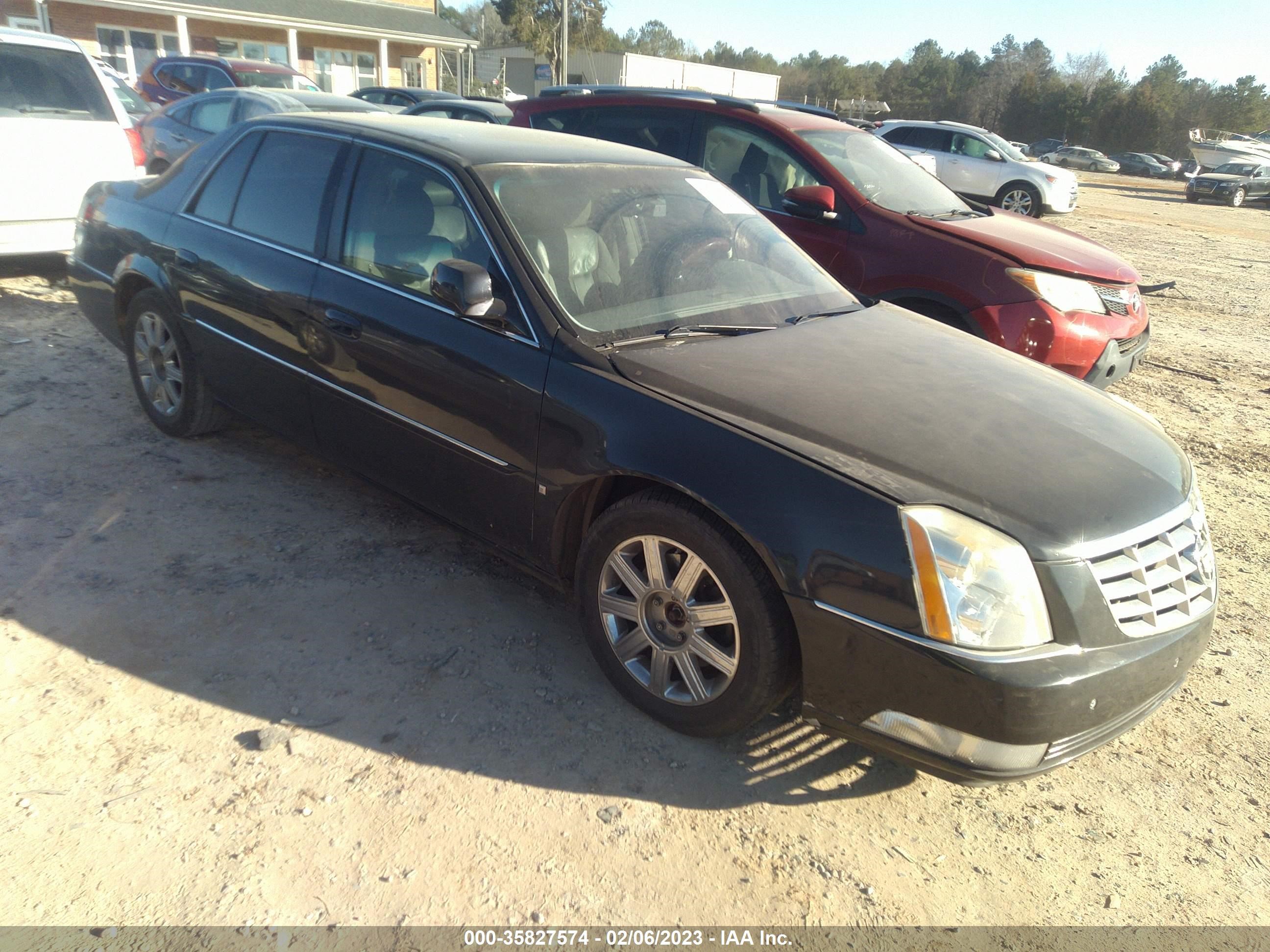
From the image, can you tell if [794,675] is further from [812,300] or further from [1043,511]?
[812,300]

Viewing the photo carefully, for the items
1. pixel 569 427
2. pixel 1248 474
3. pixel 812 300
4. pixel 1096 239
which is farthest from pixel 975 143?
pixel 569 427

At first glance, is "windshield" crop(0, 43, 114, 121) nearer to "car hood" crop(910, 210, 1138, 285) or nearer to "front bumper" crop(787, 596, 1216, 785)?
"car hood" crop(910, 210, 1138, 285)

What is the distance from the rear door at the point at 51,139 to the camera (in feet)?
21.8

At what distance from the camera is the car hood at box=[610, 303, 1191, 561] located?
2.45 m

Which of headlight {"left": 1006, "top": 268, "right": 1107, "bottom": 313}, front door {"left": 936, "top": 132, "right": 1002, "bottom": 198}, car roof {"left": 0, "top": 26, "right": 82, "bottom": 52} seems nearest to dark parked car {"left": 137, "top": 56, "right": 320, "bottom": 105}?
car roof {"left": 0, "top": 26, "right": 82, "bottom": 52}

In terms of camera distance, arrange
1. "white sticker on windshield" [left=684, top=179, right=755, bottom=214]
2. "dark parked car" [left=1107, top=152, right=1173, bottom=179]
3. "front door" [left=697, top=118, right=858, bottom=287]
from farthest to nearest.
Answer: "dark parked car" [left=1107, top=152, right=1173, bottom=179] < "front door" [left=697, top=118, right=858, bottom=287] < "white sticker on windshield" [left=684, top=179, right=755, bottom=214]

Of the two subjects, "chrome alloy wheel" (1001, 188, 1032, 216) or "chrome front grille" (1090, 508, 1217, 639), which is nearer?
"chrome front grille" (1090, 508, 1217, 639)

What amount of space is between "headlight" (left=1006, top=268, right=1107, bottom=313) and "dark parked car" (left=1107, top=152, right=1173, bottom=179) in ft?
150

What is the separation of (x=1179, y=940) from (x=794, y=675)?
114 cm

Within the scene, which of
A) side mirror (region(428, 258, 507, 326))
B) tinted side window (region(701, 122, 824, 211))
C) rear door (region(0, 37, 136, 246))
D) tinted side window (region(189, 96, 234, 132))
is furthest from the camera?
tinted side window (region(189, 96, 234, 132))

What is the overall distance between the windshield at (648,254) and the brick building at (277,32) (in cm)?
2721

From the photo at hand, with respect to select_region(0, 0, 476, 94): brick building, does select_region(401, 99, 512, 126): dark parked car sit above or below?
below

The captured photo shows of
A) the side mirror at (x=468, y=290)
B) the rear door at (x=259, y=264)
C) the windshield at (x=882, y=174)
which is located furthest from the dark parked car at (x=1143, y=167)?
the side mirror at (x=468, y=290)

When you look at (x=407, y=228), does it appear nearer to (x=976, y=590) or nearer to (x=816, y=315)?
(x=816, y=315)
